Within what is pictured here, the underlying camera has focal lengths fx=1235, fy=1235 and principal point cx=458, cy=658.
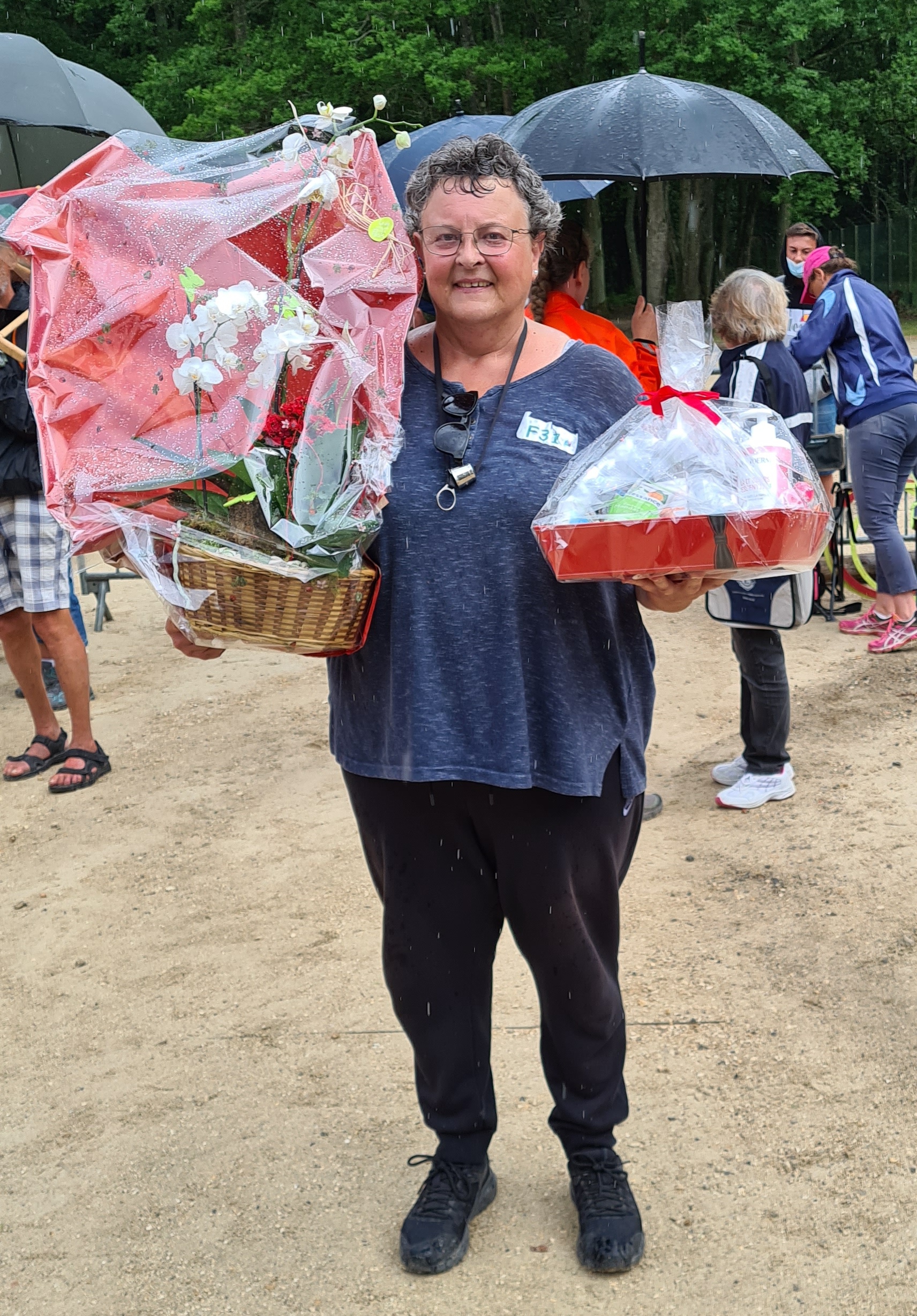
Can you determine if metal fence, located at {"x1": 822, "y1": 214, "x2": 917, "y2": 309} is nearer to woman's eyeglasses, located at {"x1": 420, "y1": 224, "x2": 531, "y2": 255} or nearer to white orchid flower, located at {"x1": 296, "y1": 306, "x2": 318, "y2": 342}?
woman's eyeglasses, located at {"x1": 420, "y1": 224, "x2": 531, "y2": 255}

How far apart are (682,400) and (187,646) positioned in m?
0.96

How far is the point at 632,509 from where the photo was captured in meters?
1.97

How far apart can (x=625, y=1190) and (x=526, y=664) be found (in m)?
1.11

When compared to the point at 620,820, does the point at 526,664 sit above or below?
above

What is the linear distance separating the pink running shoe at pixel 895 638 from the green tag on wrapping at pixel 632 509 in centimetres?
422

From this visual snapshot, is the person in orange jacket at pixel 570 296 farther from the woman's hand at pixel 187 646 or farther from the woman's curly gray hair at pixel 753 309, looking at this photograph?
the woman's hand at pixel 187 646

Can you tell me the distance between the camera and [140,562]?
197 cm

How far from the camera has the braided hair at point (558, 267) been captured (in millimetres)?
4250

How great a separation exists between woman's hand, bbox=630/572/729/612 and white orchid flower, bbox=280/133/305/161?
91 centimetres

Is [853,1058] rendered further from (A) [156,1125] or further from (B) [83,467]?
(B) [83,467]

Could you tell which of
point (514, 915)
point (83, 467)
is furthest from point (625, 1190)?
point (83, 467)

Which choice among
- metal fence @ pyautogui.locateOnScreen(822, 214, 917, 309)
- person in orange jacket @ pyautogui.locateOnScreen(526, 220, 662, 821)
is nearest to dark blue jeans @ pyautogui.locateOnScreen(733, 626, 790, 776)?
person in orange jacket @ pyautogui.locateOnScreen(526, 220, 662, 821)

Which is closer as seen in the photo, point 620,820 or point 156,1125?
point 620,820

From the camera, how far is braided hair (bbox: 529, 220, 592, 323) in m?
4.25
